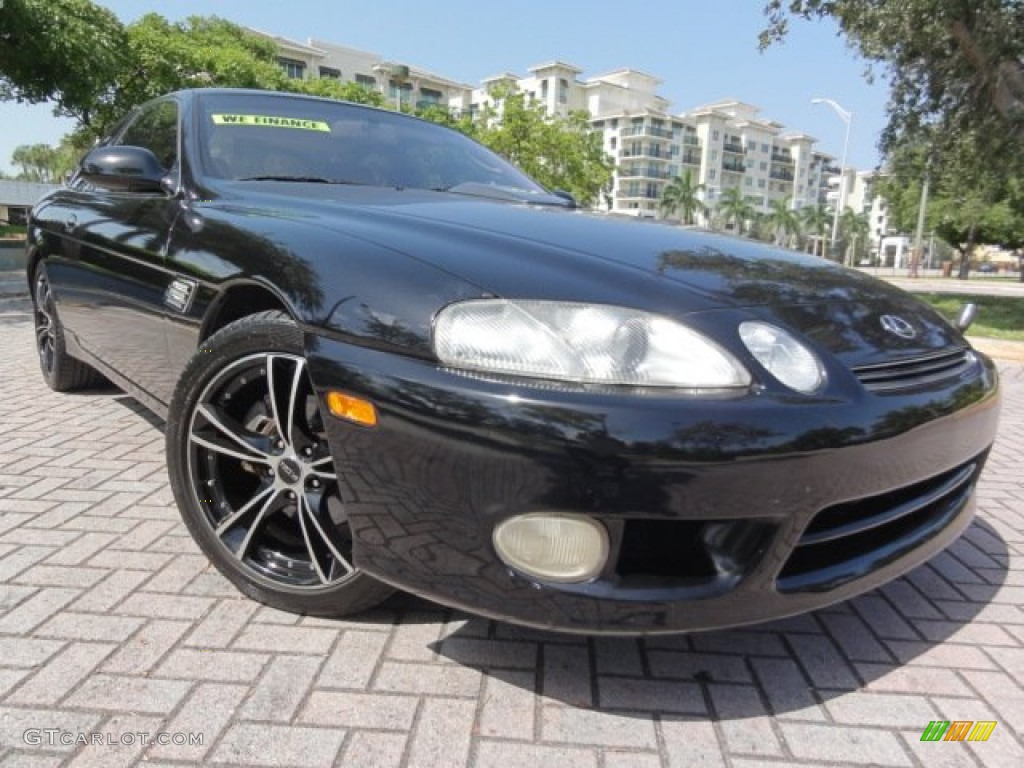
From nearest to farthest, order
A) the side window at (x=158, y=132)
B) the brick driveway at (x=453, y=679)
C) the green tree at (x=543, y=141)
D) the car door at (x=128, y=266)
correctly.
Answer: the brick driveway at (x=453, y=679)
the car door at (x=128, y=266)
the side window at (x=158, y=132)
the green tree at (x=543, y=141)

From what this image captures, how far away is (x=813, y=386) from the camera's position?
1541 millimetres

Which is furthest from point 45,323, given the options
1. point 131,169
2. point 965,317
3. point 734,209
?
point 734,209

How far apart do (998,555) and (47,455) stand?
12.9 ft

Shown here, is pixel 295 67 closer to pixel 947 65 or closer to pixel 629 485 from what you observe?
pixel 947 65

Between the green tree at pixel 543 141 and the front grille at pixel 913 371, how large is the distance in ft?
86.4

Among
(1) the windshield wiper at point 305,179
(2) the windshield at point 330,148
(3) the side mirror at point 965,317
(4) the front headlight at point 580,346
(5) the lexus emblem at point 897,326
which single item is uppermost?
(2) the windshield at point 330,148

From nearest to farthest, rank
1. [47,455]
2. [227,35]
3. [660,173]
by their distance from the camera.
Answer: [47,455]
[227,35]
[660,173]

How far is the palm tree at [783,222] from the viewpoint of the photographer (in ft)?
291

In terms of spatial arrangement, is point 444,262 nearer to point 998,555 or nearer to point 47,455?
point 998,555

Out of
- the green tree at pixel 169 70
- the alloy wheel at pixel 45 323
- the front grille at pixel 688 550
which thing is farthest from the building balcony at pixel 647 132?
the front grille at pixel 688 550

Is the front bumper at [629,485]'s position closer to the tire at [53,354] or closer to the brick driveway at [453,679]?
the brick driveway at [453,679]

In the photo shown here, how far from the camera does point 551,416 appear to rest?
1405mm

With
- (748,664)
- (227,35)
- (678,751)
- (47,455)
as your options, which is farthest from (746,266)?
(227,35)

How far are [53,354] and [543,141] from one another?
2588 centimetres
